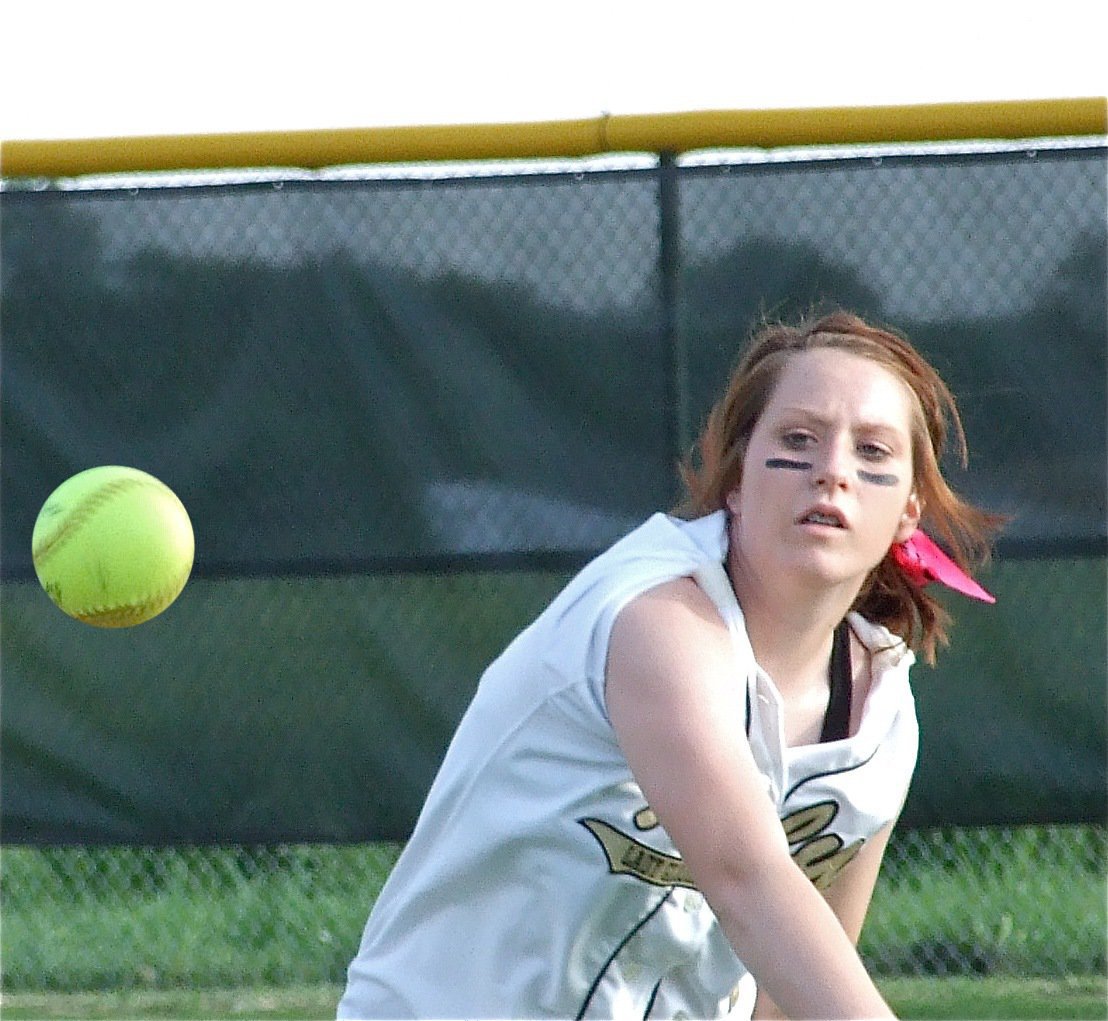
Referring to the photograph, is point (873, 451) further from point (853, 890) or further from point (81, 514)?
point (81, 514)

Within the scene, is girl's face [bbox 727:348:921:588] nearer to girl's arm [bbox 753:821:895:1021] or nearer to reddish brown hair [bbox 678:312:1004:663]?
reddish brown hair [bbox 678:312:1004:663]

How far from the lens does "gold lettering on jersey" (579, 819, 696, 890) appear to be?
2.28 metres

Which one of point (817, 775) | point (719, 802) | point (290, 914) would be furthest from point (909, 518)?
point (290, 914)

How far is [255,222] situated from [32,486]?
36.8 inches

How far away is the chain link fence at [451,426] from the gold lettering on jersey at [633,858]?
6.83 feet

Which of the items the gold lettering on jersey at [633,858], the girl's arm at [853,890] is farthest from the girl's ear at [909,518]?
the gold lettering on jersey at [633,858]

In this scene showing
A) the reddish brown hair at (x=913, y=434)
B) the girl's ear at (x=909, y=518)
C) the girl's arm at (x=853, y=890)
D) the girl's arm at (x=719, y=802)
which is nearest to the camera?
the girl's arm at (x=719, y=802)

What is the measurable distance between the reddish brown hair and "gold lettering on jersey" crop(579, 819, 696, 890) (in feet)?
1.70

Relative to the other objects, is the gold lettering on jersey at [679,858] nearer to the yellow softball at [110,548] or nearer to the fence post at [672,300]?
the yellow softball at [110,548]

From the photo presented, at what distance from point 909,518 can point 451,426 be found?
6.77ft

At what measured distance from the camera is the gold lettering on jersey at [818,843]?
7.80 feet

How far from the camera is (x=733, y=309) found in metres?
4.39

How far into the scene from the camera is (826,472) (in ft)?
7.38

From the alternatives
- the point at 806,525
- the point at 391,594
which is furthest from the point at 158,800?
the point at 806,525
